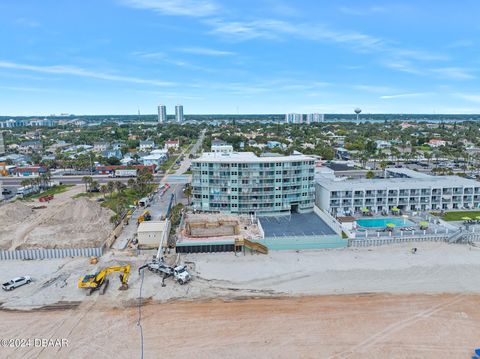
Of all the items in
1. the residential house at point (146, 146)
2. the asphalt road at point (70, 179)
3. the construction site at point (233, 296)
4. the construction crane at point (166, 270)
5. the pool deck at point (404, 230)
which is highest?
the residential house at point (146, 146)

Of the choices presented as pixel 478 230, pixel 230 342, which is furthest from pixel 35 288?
pixel 478 230

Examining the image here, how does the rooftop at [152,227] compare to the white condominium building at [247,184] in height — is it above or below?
below

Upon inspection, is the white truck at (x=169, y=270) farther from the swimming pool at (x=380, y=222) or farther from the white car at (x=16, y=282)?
the swimming pool at (x=380, y=222)

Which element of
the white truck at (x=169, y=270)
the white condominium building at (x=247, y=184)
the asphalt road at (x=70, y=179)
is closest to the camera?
the white truck at (x=169, y=270)

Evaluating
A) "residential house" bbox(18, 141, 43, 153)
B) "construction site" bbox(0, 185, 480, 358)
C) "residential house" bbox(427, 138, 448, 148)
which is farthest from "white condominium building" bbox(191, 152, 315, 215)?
"residential house" bbox(427, 138, 448, 148)

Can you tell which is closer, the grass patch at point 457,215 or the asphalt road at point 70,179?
the grass patch at point 457,215

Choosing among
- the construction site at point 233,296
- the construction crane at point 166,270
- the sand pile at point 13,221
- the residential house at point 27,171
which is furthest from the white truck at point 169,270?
the residential house at point 27,171
